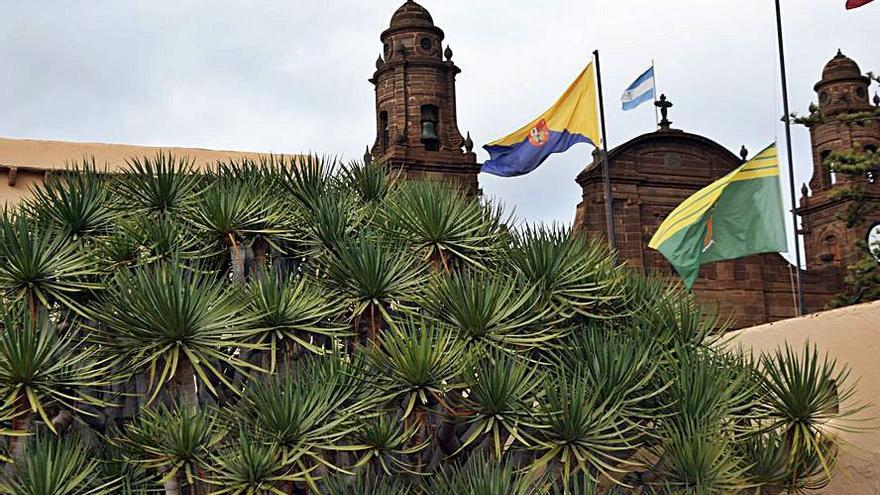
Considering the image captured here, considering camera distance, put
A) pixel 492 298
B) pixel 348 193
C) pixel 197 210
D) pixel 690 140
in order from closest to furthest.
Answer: pixel 492 298
pixel 197 210
pixel 348 193
pixel 690 140

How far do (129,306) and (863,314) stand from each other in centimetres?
610

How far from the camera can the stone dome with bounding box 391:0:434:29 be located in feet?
113

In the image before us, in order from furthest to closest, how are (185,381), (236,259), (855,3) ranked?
1. (855,3)
2. (236,259)
3. (185,381)

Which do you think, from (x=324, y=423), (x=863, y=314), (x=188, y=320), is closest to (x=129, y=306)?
(x=188, y=320)

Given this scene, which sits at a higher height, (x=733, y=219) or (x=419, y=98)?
(x=419, y=98)

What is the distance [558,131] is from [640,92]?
3.30m

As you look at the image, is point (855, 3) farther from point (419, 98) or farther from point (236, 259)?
point (419, 98)

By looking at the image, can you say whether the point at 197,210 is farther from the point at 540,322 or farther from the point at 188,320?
the point at 540,322

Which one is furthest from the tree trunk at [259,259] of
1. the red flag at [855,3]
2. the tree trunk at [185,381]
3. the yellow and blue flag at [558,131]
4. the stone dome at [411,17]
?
the stone dome at [411,17]

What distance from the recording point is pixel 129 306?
9.25m

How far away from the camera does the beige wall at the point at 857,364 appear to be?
11617 mm

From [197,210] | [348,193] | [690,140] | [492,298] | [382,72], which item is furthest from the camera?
[382,72]

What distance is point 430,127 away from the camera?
33.7m

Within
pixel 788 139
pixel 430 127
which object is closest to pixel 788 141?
pixel 788 139
